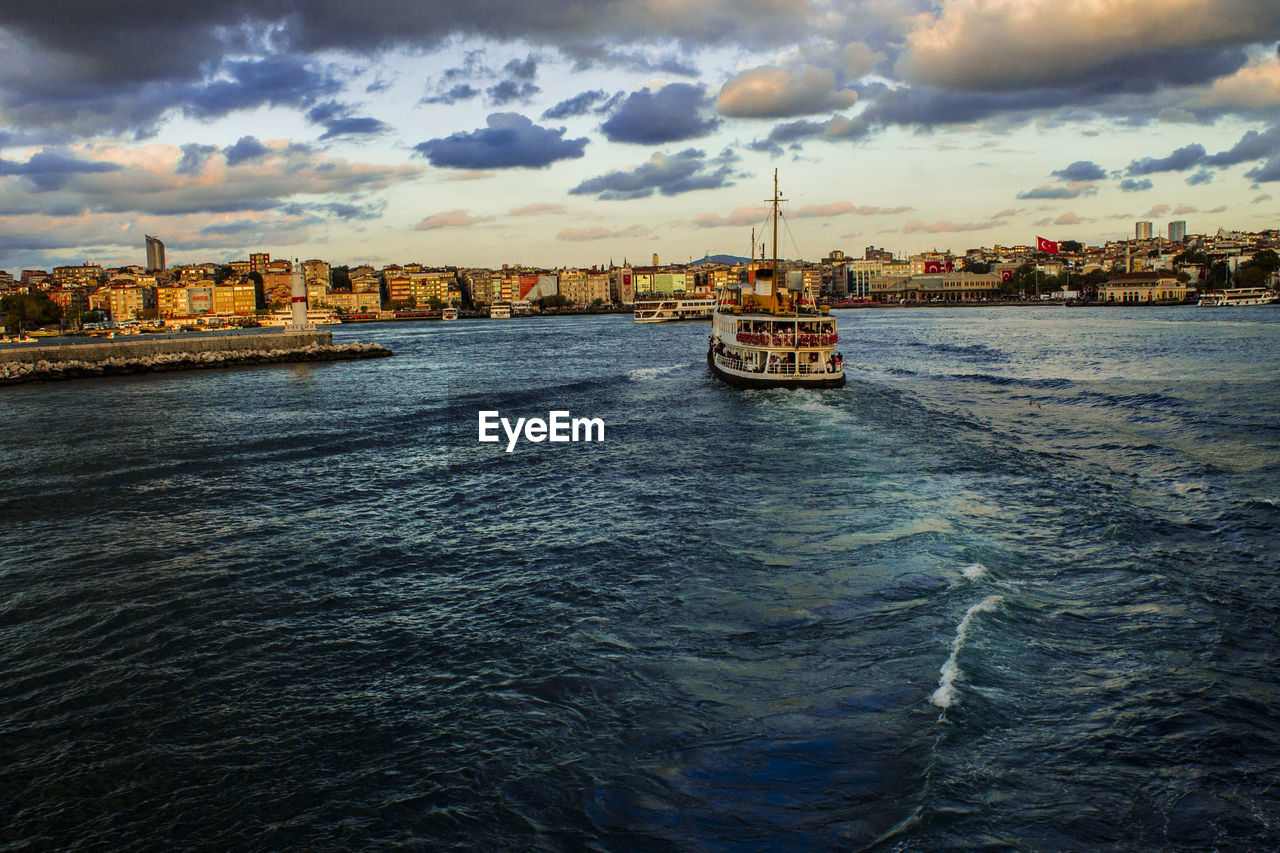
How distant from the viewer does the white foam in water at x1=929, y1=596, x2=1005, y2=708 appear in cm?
591

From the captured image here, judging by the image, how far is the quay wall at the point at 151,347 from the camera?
41.9 meters

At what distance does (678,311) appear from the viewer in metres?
107

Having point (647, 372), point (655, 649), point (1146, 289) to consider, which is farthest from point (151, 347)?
point (1146, 289)

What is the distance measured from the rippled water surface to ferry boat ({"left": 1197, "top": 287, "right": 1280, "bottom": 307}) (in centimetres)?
8829

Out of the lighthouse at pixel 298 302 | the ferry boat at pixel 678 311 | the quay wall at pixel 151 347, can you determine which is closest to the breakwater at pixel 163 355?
the quay wall at pixel 151 347

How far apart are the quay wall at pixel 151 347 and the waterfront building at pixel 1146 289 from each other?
96.4 metres

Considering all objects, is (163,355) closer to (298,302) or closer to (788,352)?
(298,302)

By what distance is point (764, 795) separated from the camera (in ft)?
16.2

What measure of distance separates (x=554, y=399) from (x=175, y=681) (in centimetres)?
2074

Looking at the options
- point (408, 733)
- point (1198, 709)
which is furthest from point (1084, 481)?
point (408, 733)

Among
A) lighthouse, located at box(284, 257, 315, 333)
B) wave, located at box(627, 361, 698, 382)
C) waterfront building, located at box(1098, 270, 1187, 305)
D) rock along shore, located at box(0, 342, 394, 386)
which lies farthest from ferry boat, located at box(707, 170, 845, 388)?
waterfront building, located at box(1098, 270, 1187, 305)

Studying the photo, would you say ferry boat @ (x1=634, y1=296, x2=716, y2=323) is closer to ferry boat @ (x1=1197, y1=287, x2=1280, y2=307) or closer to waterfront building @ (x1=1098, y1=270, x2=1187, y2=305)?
waterfront building @ (x1=1098, y1=270, x2=1187, y2=305)

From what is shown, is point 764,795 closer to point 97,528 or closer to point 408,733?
point 408,733

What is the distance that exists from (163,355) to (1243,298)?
99.1 m
